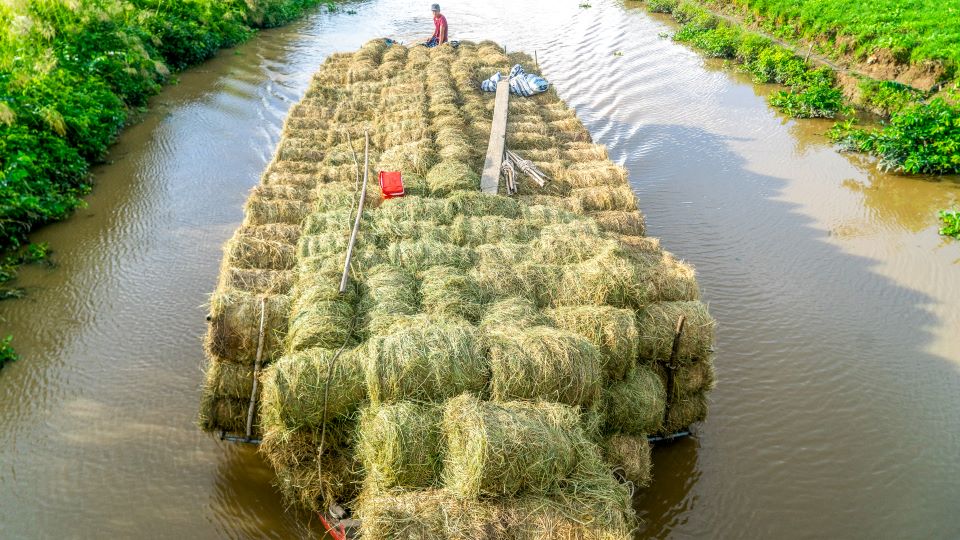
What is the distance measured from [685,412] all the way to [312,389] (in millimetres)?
5296

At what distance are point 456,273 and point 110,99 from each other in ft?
47.8

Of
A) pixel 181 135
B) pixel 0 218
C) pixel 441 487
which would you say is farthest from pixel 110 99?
pixel 441 487

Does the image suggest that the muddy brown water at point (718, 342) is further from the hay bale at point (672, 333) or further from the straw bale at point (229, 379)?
the hay bale at point (672, 333)

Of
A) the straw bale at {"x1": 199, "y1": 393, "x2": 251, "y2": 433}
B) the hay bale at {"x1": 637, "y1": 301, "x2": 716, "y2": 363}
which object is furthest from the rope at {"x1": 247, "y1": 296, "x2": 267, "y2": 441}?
the hay bale at {"x1": 637, "y1": 301, "x2": 716, "y2": 363}

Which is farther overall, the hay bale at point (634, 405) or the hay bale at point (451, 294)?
the hay bale at point (451, 294)

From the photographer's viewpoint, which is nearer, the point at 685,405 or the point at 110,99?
the point at 685,405

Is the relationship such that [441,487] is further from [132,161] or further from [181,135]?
[181,135]

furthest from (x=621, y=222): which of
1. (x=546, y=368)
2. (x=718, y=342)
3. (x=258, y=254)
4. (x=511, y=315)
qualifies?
(x=258, y=254)

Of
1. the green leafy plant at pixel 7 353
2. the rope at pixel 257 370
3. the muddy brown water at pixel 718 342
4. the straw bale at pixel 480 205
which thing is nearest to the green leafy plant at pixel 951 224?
the muddy brown water at pixel 718 342

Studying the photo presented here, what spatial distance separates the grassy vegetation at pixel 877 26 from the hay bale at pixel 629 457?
20.3 m

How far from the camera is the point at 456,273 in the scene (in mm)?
8797

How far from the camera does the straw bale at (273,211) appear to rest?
35.0 ft

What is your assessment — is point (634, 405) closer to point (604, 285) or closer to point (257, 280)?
point (604, 285)

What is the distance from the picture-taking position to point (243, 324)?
8203 mm
